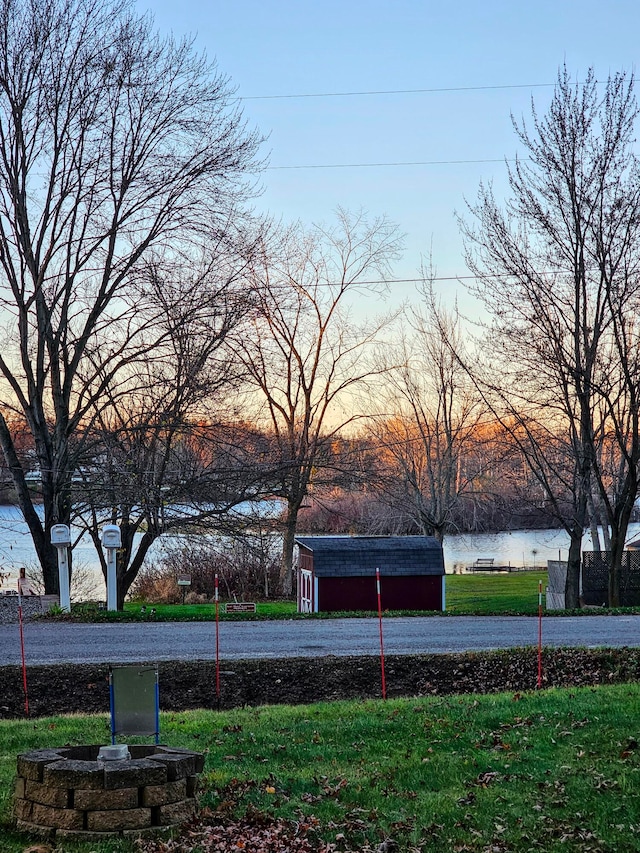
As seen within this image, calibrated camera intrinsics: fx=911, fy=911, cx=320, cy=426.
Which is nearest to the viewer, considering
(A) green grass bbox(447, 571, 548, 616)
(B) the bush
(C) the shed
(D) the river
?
(C) the shed

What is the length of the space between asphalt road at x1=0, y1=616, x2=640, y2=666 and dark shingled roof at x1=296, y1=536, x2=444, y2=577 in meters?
8.19

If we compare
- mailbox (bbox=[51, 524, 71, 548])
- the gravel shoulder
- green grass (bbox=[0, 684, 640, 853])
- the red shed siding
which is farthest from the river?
green grass (bbox=[0, 684, 640, 853])

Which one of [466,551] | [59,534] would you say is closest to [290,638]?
[59,534]

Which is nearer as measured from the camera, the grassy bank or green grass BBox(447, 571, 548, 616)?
the grassy bank

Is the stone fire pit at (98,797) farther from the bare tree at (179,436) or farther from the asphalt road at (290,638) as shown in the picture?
the bare tree at (179,436)

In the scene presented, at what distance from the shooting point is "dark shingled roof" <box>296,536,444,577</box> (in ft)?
84.0

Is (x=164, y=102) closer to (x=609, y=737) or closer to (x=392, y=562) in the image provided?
(x=392, y=562)

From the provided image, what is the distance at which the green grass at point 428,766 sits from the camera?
570cm

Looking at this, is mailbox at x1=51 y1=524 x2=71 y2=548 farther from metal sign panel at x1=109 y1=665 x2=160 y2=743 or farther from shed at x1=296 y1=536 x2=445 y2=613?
metal sign panel at x1=109 y1=665 x2=160 y2=743

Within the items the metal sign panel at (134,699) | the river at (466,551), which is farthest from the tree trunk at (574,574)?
the metal sign panel at (134,699)

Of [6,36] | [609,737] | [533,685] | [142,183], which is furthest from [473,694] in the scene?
[6,36]

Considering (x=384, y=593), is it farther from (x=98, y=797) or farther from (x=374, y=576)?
(x=98, y=797)

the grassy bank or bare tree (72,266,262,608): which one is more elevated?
bare tree (72,266,262,608)

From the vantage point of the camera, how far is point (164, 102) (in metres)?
20.2
